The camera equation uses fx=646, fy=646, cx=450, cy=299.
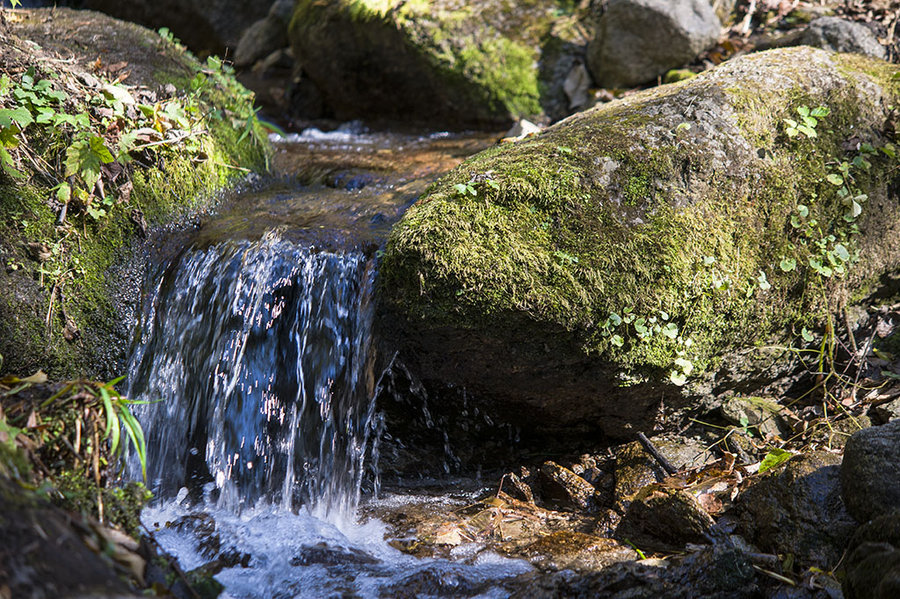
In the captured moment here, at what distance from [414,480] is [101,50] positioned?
3.86m

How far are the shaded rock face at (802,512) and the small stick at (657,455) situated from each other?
19.1 inches

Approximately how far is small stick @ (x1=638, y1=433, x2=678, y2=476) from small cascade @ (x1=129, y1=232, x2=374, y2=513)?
154 cm

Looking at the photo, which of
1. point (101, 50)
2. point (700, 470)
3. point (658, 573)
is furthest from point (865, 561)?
point (101, 50)

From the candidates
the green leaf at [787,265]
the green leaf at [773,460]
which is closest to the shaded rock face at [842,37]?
the green leaf at [787,265]

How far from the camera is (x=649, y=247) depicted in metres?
3.30

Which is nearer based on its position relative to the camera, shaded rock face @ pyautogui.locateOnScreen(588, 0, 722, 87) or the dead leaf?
the dead leaf

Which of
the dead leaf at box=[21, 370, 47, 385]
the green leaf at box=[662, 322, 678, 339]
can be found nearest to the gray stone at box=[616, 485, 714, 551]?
the green leaf at box=[662, 322, 678, 339]

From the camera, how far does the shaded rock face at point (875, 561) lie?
205 cm

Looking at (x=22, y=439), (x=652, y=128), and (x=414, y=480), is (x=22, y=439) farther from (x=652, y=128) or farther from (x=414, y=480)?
(x=652, y=128)

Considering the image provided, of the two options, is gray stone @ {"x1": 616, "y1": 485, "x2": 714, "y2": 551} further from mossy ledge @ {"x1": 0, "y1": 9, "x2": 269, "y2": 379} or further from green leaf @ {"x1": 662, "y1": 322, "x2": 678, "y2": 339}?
mossy ledge @ {"x1": 0, "y1": 9, "x2": 269, "y2": 379}

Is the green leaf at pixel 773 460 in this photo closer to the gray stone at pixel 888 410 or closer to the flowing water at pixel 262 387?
the gray stone at pixel 888 410

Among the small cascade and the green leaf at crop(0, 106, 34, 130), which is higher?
the green leaf at crop(0, 106, 34, 130)

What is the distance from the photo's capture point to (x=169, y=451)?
11.6 ft

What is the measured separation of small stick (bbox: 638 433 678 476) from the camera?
347cm
